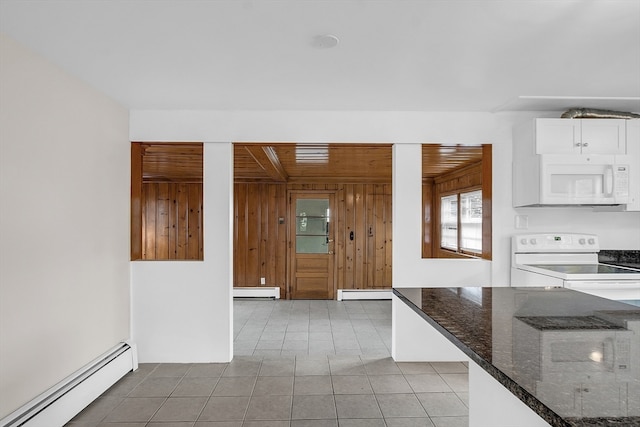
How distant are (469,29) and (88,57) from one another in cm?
221

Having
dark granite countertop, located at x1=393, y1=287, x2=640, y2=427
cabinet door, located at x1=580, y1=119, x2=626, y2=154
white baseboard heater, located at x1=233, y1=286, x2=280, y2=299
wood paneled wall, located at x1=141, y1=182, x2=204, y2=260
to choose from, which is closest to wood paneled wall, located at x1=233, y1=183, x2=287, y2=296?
white baseboard heater, located at x1=233, y1=286, x2=280, y2=299

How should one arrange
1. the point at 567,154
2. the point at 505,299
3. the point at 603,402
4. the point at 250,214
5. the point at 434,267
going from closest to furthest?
the point at 603,402, the point at 505,299, the point at 567,154, the point at 434,267, the point at 250,214

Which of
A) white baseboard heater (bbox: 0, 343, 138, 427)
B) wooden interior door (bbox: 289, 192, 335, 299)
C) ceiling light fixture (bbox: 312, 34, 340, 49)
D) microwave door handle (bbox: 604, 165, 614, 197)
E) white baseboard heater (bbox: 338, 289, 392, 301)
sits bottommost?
white baseboard heater (bbox: 338, 289, 392, 301)

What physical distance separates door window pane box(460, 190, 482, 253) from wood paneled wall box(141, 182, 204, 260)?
4.38 meters

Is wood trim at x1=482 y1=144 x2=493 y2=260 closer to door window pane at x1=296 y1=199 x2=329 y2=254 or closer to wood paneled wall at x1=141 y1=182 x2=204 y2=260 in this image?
door window pane at x1=296 y1=199 x2=329 y2=254

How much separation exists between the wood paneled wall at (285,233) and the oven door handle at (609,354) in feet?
18.3

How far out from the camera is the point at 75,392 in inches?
97.4

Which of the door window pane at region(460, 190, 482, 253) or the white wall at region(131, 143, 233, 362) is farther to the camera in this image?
the door window pane at region(460, 190, 482, 253)

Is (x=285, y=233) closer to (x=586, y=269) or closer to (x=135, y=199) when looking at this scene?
(x=135, y=199)

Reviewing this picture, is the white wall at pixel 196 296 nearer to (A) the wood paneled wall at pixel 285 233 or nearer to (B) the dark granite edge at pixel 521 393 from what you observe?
(B) the dark granite edge at pixel 521 393

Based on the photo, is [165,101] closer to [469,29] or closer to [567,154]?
[469,29]

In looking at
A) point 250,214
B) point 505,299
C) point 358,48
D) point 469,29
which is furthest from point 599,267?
point 250,214

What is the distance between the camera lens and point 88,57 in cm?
232

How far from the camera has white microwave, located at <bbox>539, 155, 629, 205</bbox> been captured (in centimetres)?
304
